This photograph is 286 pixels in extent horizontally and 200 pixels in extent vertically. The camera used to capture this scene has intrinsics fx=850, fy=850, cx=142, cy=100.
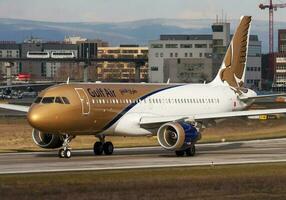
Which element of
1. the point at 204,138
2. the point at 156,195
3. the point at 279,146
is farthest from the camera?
the point at 204,138

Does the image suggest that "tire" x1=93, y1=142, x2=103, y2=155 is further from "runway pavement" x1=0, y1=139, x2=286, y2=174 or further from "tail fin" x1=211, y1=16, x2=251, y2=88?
"tail fin" x1=211, y1=16, x2=251, y2=88

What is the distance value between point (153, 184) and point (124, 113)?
17471mm

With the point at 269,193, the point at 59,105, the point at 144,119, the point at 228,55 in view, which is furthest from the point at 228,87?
the point at 269,193

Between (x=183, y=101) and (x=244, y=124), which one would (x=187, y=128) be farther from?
(x=244, y=124)

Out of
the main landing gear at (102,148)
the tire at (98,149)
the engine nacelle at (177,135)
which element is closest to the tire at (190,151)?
the engine nacelle at (177,135)

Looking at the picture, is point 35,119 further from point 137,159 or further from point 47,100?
point 137,159

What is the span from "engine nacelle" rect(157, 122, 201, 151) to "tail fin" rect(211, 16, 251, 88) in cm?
1129

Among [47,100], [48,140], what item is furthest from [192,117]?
[47,100]

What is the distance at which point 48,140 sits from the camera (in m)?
46.8

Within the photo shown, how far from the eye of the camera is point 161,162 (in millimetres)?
40281

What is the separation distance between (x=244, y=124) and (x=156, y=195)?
5408 cm

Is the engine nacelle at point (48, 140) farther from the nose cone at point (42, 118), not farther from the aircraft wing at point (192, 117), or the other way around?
the aircraft wing at point (192, 117)

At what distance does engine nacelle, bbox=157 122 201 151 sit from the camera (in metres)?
44.4

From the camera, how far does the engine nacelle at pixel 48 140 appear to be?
153 ft
